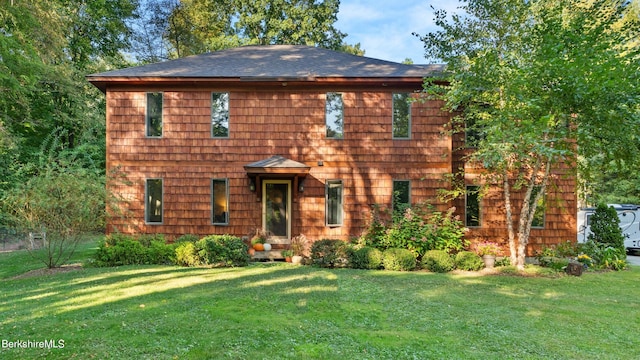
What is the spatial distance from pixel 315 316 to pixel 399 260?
4.38m

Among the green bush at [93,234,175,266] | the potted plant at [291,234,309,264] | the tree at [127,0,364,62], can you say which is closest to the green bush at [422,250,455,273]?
the potted plant at [291,234,309,264]

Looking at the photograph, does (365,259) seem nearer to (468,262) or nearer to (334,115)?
(468,262)

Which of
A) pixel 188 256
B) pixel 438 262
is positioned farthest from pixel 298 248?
pixel 438 262

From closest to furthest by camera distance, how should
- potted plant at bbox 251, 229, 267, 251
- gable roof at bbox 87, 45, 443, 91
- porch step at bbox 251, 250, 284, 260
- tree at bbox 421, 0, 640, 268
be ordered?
1. tree at bbox 421, 0, 640, 268
2. porch step at bbox 251, 250, 284, 260
3. potted plant at bbox 251, 229, 267, 251
4. gable roof at bbox 87, 45, 443, 91

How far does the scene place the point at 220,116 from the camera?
10.7 m

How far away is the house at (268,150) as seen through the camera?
10500mm

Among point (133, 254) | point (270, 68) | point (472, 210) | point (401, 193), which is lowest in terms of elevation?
point (133, 254)

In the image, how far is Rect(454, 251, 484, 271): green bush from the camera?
8.88m

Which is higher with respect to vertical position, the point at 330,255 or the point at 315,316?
the point at 330,255

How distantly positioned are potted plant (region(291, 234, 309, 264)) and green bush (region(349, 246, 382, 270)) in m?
1.42

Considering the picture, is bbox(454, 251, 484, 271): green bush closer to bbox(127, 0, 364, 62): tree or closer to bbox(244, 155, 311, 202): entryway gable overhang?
bbox(244, 155, 311, 202): entryway gable overhang

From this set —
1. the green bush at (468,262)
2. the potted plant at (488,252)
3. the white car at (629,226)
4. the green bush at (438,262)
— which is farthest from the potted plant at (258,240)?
the white car at (629,226)

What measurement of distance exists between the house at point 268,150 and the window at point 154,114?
3cm

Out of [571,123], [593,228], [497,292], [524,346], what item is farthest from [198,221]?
[593,228]
